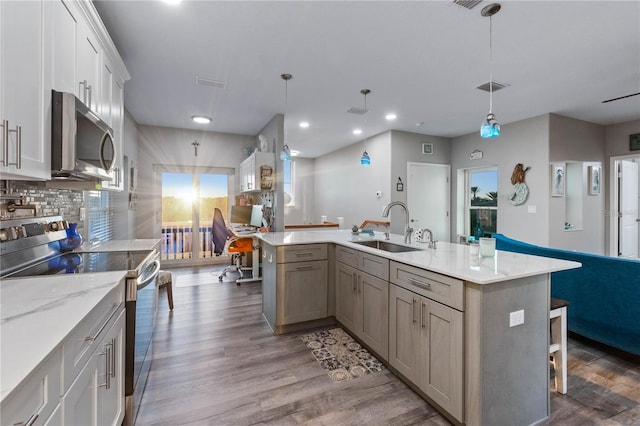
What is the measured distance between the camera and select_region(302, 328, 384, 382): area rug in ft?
7.36

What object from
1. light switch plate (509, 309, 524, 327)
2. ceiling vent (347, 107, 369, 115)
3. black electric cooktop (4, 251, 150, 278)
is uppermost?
ceiling vent (347, 107, 369, 115)

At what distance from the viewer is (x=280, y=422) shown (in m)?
1.74

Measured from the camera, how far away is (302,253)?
290cm

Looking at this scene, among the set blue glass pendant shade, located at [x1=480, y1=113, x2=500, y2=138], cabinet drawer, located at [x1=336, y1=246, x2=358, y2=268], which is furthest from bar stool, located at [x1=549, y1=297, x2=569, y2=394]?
cabinet drawer, located at [x1=336, y1=246, x2=358, y2=268]

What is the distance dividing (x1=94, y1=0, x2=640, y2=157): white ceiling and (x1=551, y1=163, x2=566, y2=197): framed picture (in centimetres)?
83

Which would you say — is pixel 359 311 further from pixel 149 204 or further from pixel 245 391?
pixel 149 204

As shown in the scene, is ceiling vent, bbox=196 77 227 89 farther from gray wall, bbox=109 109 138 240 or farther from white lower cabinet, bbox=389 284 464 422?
white lower cabinet, bbox=389 284 464 422

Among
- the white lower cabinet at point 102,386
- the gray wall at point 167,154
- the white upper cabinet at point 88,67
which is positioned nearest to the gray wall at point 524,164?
the gray wall at point 167,154

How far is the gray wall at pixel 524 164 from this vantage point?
4.54 metres

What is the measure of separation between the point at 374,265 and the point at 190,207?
4.71m

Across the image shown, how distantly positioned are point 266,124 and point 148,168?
2401mm

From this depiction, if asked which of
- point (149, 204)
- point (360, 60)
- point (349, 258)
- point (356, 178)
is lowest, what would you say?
point (349, 258)

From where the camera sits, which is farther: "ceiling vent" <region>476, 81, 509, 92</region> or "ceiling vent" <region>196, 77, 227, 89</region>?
"ceiling vent" <region>476, 81, 509, 92</region>

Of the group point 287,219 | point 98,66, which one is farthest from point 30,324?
point 287,219
